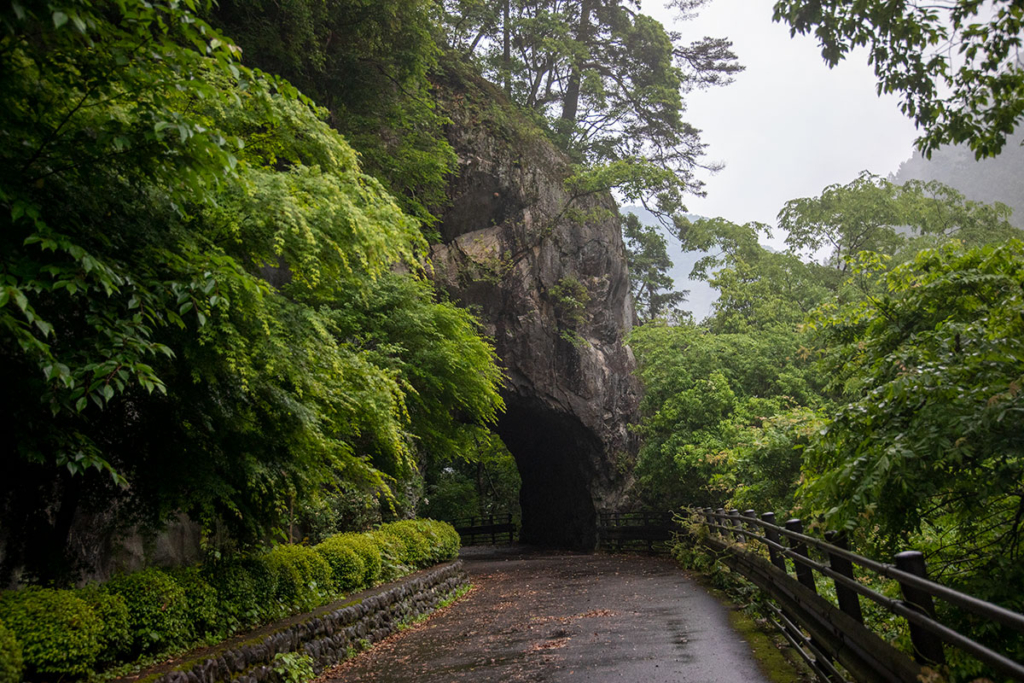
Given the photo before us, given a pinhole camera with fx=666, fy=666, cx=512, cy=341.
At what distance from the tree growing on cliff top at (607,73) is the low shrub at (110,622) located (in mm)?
21805

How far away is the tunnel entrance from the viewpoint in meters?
24.7

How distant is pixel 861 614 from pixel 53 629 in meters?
5.32

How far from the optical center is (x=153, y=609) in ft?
17.6

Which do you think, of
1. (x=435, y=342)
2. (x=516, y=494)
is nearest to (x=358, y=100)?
(x=435, y=342)

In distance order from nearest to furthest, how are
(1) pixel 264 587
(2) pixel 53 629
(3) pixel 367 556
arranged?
(2) pixel 53 629 < (1) pixel 264 587 < (3) pixel 367 556

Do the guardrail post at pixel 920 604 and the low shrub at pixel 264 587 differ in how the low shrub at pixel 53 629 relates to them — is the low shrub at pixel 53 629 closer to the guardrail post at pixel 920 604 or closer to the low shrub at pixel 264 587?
the low shrub at pixel 264 587

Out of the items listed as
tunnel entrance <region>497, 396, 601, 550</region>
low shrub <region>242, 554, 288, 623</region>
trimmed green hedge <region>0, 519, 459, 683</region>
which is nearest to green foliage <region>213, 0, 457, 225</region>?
trimmed green hedge <region>0, 519, 459, 683</region>

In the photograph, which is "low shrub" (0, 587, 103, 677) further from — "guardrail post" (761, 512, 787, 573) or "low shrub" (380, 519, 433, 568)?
"low shrub" (380, 519, 433, 568)

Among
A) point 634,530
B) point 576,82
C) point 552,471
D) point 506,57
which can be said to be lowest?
point 634,530

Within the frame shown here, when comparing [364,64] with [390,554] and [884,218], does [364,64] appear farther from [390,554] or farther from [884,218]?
[884,218]

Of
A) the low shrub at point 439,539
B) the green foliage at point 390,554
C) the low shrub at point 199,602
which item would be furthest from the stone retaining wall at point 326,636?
the low shrub at point 439,539

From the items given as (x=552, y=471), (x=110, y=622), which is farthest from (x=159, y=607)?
(x=552, y=471)

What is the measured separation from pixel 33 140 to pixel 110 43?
0.80 meters

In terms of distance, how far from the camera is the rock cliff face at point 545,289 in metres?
20.2
